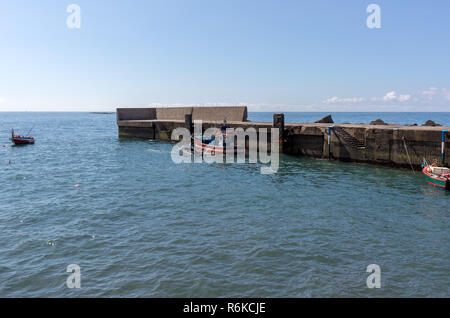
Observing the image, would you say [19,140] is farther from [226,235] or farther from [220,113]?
[226,235]

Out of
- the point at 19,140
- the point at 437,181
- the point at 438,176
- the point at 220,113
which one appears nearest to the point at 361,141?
the point at 438,176

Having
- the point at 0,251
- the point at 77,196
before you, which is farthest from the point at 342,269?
the point at 77,196

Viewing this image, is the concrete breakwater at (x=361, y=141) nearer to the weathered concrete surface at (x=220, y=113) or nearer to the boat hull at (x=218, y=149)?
the weathered concrete surface at (x=220, y=113)

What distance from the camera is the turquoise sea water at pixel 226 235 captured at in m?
9.31

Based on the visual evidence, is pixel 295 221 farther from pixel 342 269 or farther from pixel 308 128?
pixel 308 128

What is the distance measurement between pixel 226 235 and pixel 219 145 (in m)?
20.4

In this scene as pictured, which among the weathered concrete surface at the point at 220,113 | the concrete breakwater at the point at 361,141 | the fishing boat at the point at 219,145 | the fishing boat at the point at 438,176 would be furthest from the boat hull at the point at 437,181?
the weathered concrete surface at the point at 220,113

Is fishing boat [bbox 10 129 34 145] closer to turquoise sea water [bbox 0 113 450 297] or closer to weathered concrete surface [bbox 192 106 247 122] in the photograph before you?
weathered concrete surface [bbox 192 106 247 122]

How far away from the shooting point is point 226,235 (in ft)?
41.0

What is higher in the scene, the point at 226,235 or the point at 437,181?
the point at 437,181

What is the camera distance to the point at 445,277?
9688mm

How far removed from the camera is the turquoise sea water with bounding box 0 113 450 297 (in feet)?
30.6

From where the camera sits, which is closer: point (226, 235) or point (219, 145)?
point (226, 235)

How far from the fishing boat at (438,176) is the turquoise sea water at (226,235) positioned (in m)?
0.51
